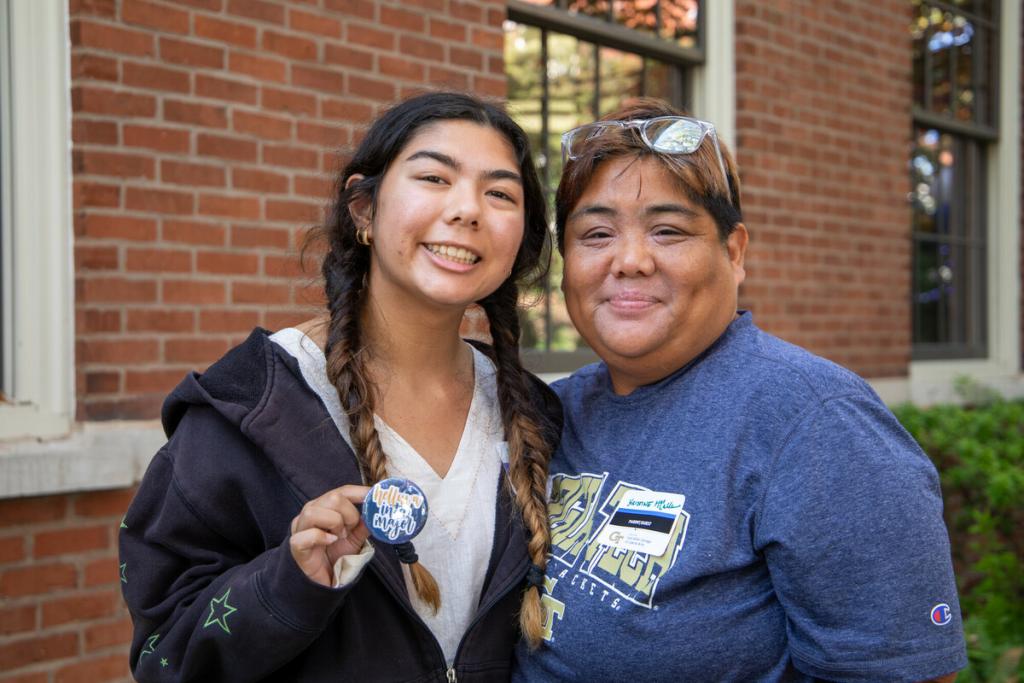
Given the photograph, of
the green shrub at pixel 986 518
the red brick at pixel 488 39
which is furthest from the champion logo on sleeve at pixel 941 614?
the red brick at pixel 488 39

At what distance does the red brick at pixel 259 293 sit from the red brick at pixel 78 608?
1.02 m

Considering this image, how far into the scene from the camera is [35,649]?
2.87m

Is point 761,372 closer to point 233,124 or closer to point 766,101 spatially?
point 233,124

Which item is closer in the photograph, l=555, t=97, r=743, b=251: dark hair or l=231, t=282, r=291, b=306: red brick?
l=555, t=97, r=743, b=251: dark hair

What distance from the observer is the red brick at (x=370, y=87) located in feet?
11.6

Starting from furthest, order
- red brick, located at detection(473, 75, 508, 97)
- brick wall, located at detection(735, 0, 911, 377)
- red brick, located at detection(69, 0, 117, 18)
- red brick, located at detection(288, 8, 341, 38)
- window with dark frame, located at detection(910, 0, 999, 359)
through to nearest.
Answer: window with dark frame, located at detection(910, 0, 999, 359), brick wall, located at detection(735, 0, 911, 377), red brick, located at detection(473, 75, 508, 97), red brick, located at detection(288, 8, 341, 38), red brick, located at detection(69, 0, 117, 18)

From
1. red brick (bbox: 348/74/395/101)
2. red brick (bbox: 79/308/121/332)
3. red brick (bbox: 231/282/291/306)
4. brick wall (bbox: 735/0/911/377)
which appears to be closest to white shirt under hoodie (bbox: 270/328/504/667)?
red brick (bbox: 79/308/121/332)

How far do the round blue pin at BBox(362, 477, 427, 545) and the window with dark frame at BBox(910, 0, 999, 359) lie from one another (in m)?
5.79

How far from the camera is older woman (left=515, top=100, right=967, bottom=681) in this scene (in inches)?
61.2

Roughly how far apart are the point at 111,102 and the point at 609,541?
2.10 metres

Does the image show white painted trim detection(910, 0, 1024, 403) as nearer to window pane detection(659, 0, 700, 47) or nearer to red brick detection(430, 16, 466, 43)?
window pane detection(659, 0, 700, 47)

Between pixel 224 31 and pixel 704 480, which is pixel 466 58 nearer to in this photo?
pixel 224 31

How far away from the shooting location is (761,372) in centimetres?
178

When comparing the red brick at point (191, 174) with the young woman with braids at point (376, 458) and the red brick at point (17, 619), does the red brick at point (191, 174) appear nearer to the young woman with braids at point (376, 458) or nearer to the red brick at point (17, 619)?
the young woman with braids at point (376, 458)
